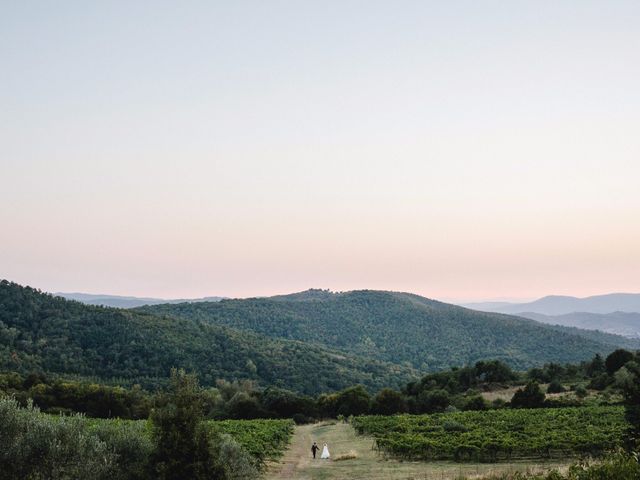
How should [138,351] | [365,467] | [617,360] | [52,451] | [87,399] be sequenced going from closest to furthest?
[52,451]
[365,467]
[87,399]
[617,360]
[138,351]

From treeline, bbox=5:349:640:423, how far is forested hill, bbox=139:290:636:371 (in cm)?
6357

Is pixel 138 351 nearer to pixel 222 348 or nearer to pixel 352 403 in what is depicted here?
pixel 222 348

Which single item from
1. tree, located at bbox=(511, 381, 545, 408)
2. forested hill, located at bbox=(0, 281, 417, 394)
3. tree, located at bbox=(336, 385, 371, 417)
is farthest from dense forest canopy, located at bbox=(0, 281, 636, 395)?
tree, located at bbox=(511, 381, 545, 408)

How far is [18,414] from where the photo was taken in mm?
18547

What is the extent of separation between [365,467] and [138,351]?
8328cm

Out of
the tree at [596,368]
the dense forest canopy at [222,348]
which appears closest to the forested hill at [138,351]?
the dense forest canopy at [222,348]

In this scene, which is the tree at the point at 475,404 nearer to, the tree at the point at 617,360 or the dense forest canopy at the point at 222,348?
the tree at the point at 617,360

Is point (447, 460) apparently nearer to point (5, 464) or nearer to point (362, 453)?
point (362, 453)

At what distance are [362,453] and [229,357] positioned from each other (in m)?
80.9

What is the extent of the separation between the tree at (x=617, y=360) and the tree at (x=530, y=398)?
1864 cm

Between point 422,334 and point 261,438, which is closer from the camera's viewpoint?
point 261,438

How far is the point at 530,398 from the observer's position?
6203 cm

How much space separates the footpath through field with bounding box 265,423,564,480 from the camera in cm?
2733

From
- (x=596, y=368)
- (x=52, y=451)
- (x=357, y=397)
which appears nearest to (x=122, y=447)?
(x=52, y=451)
